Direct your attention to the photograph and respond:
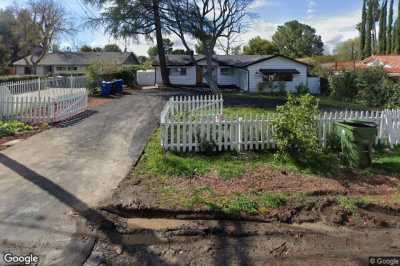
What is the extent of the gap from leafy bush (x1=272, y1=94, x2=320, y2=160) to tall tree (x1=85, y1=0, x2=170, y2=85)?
24.2 metres

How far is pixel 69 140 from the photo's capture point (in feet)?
35.2

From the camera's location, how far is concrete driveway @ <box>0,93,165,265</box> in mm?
4859

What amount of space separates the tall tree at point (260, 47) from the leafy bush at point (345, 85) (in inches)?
1135

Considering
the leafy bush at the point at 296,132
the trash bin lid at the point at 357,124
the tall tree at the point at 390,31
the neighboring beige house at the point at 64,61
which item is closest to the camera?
the leafy bush at the point at 296,132

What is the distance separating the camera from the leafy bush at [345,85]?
26.5 m

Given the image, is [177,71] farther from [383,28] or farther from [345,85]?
[383,28]

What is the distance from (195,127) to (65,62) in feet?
163

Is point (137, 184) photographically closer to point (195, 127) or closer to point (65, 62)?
point (195, 127)

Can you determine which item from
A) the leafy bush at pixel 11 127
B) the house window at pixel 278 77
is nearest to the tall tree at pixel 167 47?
the house window at pixel 278 77

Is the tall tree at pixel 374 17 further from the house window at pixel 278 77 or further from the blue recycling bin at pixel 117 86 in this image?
the blue recycling bin at pixel 117 86

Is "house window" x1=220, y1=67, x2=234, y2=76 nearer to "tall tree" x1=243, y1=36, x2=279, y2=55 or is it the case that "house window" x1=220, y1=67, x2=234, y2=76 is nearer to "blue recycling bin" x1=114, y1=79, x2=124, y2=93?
"blue recycling bin" x1=114, y1=79, x2=124, y2=93

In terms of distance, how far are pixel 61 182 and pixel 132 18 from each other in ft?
86.0

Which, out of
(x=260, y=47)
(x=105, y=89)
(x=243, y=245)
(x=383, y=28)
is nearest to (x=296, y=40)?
(x=260, y=47)

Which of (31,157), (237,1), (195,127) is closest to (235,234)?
(195,127)
